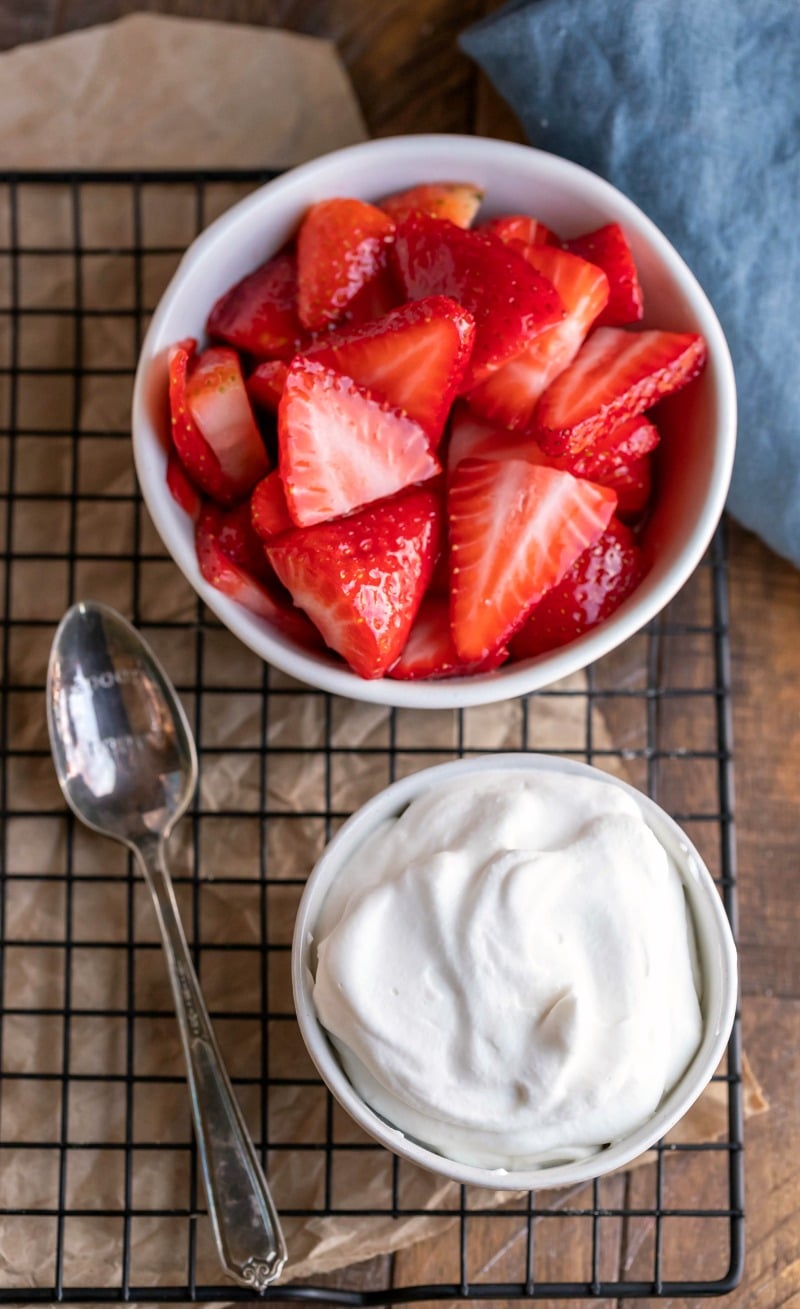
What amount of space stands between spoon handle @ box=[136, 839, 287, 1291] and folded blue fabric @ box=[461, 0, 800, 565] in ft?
2.07

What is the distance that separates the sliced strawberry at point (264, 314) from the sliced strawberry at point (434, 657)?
224 millimetres

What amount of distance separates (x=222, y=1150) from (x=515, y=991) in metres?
0.29

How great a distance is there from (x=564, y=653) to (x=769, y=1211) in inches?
20.6

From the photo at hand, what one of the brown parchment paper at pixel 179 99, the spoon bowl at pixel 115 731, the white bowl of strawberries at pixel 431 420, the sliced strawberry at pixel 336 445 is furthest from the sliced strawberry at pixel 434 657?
the brown parchment paper at pixel 179 99

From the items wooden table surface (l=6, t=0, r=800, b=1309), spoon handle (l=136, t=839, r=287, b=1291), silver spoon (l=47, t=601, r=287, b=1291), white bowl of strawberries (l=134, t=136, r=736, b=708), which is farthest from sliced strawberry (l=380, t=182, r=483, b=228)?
spoon handle (l=136, t=839, r=287, b=1291)

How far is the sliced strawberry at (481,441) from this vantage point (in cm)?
93

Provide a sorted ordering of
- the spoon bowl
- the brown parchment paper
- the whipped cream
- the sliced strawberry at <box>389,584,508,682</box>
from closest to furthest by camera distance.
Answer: the whipped cream < the sliced strawberry at <box>389,584,508,682</box> < the spoon bowl < the brown parchment paper

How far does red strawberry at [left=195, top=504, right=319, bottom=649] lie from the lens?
0.90m

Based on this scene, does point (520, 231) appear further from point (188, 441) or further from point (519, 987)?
point (519, 987)

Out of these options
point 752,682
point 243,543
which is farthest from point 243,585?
point 752,682

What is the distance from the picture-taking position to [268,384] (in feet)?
2.99

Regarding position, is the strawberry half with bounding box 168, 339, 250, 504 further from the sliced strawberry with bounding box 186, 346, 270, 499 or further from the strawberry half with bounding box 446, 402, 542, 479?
the strawberry half with bounding box 446, 402, 542, 479

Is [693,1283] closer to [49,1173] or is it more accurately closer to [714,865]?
[714,865]

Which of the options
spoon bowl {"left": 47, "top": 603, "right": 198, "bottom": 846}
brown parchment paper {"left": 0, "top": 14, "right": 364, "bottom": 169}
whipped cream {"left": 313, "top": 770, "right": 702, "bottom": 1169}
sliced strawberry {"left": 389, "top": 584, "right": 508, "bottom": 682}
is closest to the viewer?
whipped cream {"left": 313, "top": 770, "right": 702, "bottom": 1169}
